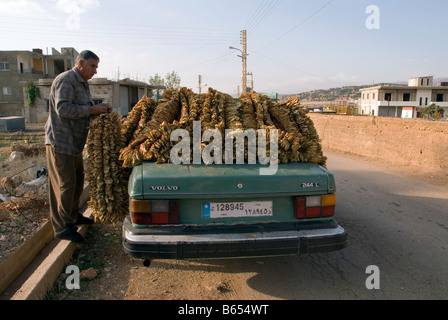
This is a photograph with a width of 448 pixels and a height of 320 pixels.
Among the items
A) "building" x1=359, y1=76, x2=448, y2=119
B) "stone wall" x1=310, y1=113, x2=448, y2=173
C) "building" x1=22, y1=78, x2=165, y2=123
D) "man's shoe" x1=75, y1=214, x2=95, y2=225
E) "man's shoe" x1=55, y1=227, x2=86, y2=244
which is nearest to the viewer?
"man's shoe" x1=55, y1=227, x2=86, y2=244

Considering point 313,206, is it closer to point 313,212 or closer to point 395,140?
point 313,212

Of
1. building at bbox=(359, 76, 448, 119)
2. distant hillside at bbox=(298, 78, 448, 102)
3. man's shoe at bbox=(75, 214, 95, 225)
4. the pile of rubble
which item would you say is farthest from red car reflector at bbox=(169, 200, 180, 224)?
distant hillside at bbox=(298, 78, 448, 102)

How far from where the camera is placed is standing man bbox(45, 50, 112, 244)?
356 centimetres

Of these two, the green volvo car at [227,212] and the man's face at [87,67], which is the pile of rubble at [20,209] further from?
the man's face at [87,67]

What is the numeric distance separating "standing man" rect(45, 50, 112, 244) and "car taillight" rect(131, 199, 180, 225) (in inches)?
46.6

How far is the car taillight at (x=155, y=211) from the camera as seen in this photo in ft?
9.59

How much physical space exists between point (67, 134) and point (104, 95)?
1344 inches

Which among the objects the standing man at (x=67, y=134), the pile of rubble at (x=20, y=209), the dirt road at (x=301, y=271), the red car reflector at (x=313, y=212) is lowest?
the dirt road at (x=301, y=271)

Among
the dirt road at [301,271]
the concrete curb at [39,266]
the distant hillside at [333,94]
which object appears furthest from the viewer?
the distant hillside at [333,94]

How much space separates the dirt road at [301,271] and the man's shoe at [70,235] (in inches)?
6.9

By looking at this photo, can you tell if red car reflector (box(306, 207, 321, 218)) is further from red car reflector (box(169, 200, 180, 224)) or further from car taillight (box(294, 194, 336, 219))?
red car reflector (box(169, 200, 180, 224))

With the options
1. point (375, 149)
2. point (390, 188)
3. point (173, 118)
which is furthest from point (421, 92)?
point (173, 118)

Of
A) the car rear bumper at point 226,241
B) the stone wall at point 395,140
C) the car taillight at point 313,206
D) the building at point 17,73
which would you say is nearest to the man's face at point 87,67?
the car rear bumper at point 226,241

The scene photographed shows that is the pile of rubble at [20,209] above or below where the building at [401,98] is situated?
below
